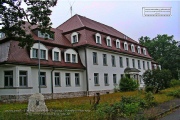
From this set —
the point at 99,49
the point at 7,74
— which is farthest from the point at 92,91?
the point at 7,74

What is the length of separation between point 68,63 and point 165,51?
43.1m

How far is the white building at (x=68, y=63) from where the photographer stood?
21.2 m

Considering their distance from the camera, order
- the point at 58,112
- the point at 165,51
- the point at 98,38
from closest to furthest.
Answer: the point at 58,112 → the point at 98,38 → the point at 165,51

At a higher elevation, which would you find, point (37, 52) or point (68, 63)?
point (37, 52)

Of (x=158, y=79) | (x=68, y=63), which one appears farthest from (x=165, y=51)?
(x=68, y=63)

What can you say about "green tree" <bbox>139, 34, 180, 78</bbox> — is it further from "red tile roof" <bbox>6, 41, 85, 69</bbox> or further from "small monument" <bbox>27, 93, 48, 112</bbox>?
"small monument" <bbox>27, 93, 48, 112</bbox>

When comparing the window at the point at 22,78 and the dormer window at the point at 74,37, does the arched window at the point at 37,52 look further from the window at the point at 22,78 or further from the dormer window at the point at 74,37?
the dormer window at the point at 74,37

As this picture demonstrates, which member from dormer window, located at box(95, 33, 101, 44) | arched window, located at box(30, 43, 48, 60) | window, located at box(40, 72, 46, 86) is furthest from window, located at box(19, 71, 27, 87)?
dormer window, located at box(95, 33, 101, 44)

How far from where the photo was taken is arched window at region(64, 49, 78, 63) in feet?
90.4

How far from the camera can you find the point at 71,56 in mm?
28016

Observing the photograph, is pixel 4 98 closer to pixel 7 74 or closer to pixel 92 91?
pixel 7 74

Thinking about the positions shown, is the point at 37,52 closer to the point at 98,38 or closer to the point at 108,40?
the point at 98,38

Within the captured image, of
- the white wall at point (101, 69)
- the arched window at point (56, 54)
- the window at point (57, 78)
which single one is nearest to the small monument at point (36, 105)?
the window at point (57, 78)

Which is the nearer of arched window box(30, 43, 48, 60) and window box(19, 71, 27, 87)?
window box(19, 71, 27, 87)
